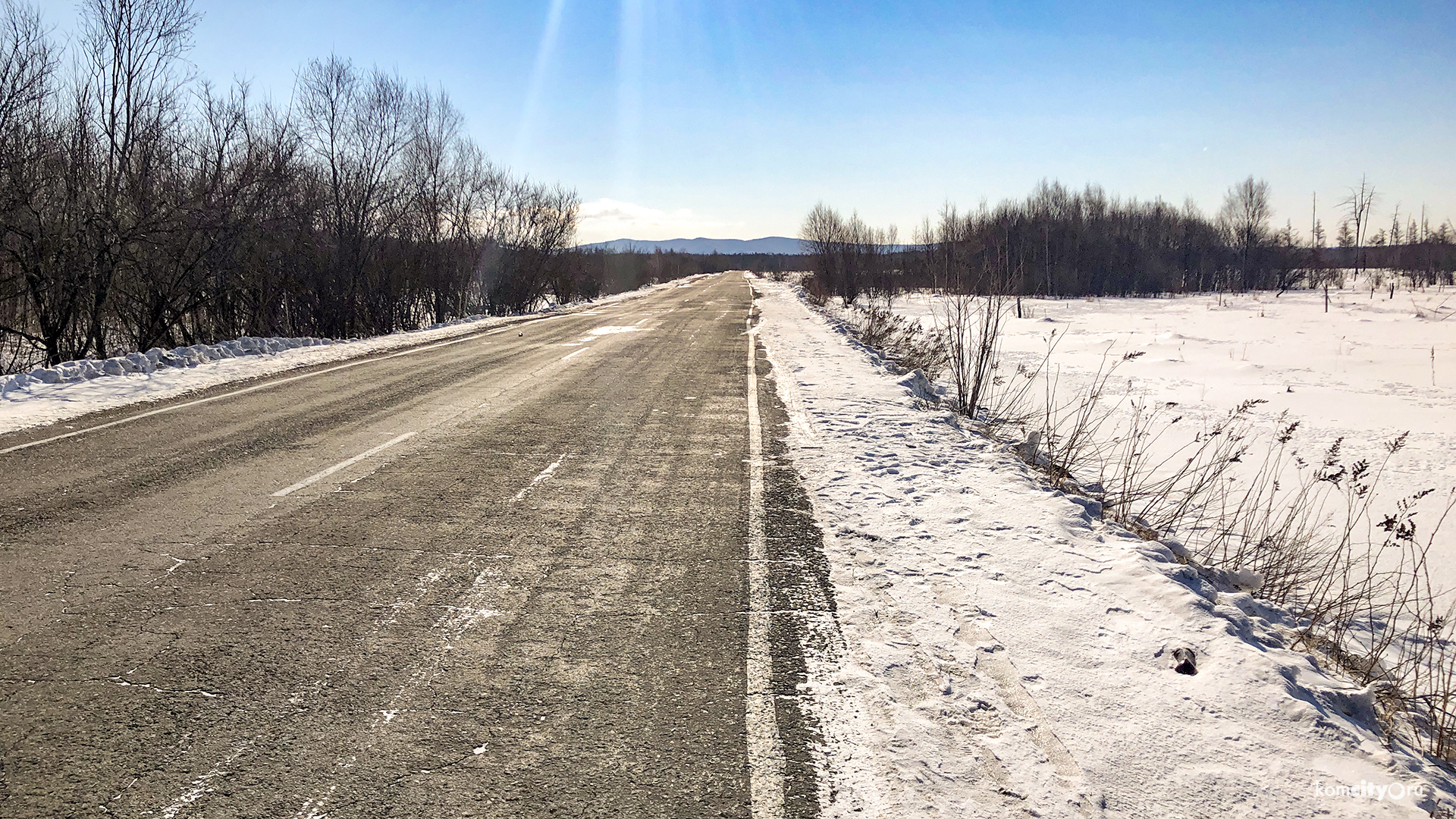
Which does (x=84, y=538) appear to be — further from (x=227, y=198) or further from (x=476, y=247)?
(x=476, y=247)

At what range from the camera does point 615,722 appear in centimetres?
261

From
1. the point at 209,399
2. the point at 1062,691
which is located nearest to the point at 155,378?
the point at 209,399

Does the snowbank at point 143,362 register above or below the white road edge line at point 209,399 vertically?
above

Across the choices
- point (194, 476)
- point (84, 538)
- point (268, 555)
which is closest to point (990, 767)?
point (268, 555)

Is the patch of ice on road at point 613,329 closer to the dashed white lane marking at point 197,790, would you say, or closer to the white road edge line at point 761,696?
the white road edge line at point 761,696

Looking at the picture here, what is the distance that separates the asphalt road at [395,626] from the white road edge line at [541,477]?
1.2 inches

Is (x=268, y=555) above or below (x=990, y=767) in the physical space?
above

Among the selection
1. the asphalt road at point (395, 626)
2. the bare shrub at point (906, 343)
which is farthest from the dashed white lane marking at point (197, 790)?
the bare shrub at point (906, 343)

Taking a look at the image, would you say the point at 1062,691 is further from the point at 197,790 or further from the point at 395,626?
the point at 197,790

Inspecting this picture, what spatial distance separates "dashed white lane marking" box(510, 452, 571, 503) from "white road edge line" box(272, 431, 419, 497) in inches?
63.4

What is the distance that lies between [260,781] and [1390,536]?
9.01 m

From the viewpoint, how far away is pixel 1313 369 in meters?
16.8

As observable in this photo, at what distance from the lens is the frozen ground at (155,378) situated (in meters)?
8.00

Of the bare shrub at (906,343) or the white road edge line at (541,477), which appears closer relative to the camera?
the white road edge line at (541,477)
